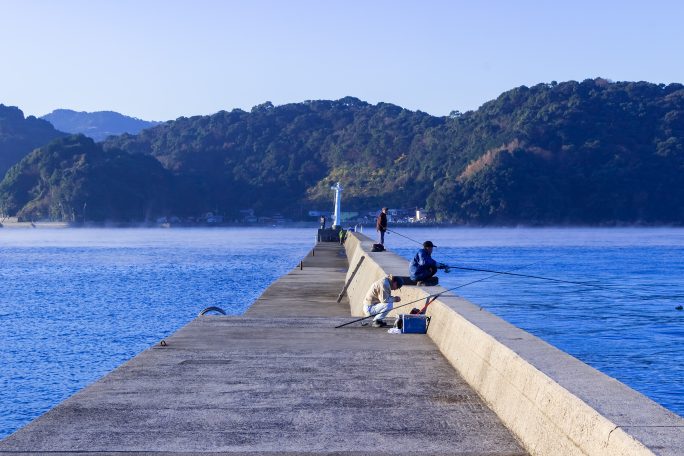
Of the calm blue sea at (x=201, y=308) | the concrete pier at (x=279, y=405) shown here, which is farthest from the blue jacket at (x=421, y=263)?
the calm blue sea at (x=201, y=308)

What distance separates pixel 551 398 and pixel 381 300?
26.9ft

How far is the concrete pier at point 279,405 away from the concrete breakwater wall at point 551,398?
198mm

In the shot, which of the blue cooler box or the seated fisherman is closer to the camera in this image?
the blue cooler box

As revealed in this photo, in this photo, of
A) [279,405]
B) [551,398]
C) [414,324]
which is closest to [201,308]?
[414,324]

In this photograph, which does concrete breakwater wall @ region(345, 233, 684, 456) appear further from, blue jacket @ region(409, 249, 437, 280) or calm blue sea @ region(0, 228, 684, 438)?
calm blue sea @ region(0, 228, 684, 438)

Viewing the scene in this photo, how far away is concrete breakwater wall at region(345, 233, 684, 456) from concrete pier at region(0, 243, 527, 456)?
0.65ft

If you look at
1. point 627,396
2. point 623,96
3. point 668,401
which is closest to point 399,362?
point 627,396

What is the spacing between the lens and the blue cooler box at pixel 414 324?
14.3m

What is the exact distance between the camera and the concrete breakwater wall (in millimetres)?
6117

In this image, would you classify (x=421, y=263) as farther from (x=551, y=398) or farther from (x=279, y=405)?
(x=551, y=398)

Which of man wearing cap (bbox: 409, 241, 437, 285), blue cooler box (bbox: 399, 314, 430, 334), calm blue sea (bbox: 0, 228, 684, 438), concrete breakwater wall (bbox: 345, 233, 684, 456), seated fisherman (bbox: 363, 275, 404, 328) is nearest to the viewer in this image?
concrete breakwater wall (bbox: 345, 233, 684, 456)

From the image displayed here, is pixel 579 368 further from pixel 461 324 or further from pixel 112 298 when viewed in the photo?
pixel 112 298

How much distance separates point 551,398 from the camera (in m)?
7.41

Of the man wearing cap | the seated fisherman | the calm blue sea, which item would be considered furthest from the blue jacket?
the calm blue sea
